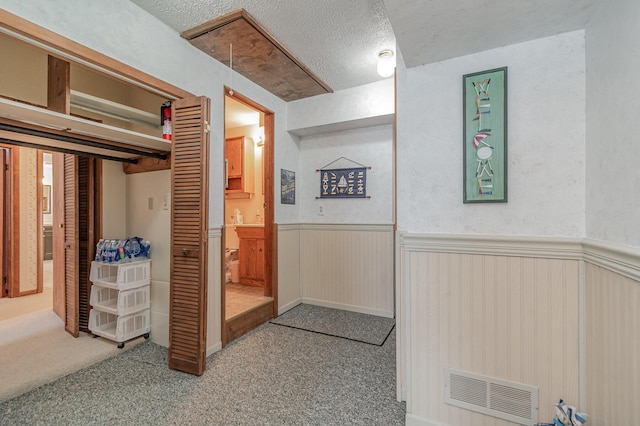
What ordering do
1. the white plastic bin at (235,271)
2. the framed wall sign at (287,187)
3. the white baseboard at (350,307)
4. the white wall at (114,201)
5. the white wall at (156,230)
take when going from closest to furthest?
the white wall at (156,230) → the white wall at (114,201) → the white baseboard at (350,307) → the framed wall sign at (287,187) → the white plastic bin at (235,271)

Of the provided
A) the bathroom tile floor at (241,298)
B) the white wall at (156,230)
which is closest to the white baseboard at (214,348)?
the bathroom tile floor at (241,298)

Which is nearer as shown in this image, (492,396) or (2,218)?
(492,396)

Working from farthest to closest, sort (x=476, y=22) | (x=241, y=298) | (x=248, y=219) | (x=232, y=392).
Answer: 1. (x=248, y=219)
2. (x=241, y=298)
3. (x=232, y=392)
4. (x=476, y=22)

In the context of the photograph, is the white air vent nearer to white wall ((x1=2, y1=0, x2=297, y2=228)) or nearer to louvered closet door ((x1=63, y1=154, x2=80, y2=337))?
white wall ((x1=2, y1=0, x2=297, y2=228))

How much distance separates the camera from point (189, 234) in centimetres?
203

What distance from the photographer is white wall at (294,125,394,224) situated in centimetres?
329

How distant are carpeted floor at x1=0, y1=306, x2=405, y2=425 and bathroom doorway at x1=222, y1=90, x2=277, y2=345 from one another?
1.78 feet

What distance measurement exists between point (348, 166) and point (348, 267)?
4.08ft

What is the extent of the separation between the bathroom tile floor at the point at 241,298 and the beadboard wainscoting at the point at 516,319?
70.3 inches

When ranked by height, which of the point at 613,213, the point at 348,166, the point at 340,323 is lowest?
the point at 340,323

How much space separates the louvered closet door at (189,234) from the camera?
1.99m

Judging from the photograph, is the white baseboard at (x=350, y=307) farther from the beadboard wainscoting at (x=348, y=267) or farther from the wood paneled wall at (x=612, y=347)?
the wood paneled wall at (x=612, y=347)

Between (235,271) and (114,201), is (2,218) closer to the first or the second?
(114,201)

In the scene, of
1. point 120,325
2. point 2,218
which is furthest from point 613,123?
point 2,218
